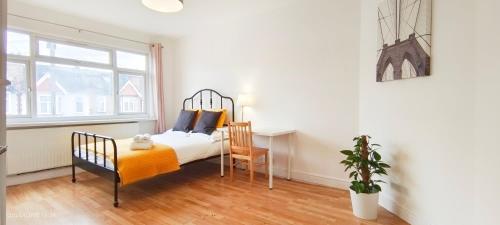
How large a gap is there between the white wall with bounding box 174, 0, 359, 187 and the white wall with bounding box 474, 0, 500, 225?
4.67 ft

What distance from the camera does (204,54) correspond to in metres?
4.57

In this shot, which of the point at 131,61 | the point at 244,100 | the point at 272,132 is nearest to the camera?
the point at 272,132

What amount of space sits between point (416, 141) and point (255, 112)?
7.31 feet

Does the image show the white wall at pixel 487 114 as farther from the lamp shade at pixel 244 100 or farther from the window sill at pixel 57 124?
the window sill at pixel 57 124

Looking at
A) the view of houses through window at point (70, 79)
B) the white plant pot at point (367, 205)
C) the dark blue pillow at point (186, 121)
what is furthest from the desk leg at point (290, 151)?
the view of houses through window at point (70, 79)

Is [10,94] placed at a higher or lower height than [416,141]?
higher

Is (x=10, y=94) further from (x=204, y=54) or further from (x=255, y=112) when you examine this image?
(x=255, y=112)

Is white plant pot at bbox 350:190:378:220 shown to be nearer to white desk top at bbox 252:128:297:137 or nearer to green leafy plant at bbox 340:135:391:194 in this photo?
green leafy plant at bbox 340:135:391:194

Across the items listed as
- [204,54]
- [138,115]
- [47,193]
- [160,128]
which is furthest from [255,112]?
[47,193]

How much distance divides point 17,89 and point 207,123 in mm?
2495

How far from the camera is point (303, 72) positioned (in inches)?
133

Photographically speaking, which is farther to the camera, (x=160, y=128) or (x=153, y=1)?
(x=160, y=128)

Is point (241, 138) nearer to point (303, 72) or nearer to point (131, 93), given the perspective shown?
point (303, 72)

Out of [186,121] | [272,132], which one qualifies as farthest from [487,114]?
[186,121]
